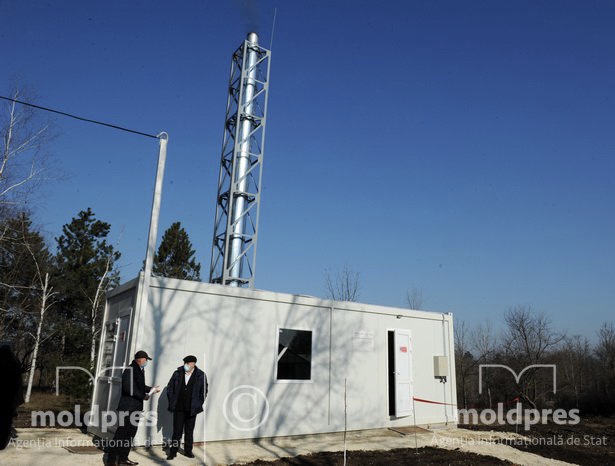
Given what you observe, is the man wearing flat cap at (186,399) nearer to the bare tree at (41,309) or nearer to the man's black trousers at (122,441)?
the man's black trousers at (122,441)

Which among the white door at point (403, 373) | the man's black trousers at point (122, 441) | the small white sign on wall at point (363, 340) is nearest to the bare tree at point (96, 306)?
the small white sign on wall at point (363, 340)

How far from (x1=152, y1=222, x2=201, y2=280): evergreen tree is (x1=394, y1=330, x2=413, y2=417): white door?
1959 centimetres

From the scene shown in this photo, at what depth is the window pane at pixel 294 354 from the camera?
9953 mm

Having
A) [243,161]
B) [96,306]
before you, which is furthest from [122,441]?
[96,306]

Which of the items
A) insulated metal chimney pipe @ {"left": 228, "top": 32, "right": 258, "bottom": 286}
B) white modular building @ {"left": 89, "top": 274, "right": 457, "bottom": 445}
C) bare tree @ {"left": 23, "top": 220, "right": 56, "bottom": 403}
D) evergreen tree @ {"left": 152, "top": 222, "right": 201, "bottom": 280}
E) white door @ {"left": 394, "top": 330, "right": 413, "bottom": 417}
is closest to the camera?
white modular building @ {"left": 89, "top": 274, "right": 457, "bottom": 445}

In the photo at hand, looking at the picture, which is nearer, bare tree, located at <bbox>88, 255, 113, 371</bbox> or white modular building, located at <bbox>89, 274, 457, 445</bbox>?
white modular building, located at <bbox>89, 274, 457, 445</bbox>

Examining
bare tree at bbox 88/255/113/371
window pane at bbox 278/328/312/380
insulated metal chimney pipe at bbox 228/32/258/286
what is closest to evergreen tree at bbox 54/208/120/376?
bare tree at bbox 88/255/113/371

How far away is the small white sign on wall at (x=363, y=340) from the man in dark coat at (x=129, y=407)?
16.7 ft

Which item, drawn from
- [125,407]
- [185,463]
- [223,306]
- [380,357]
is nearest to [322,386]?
[380,357]

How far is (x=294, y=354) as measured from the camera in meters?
10.1

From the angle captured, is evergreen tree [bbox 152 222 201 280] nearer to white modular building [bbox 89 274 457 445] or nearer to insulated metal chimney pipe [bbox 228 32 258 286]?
insulated metal chimney pipe [bbox 228 32 258 286]

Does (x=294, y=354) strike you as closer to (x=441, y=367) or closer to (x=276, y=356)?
(x=276, y=356)

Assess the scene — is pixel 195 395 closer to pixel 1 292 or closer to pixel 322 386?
pixel 322 386

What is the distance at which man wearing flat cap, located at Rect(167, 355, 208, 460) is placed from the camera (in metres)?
7.72
